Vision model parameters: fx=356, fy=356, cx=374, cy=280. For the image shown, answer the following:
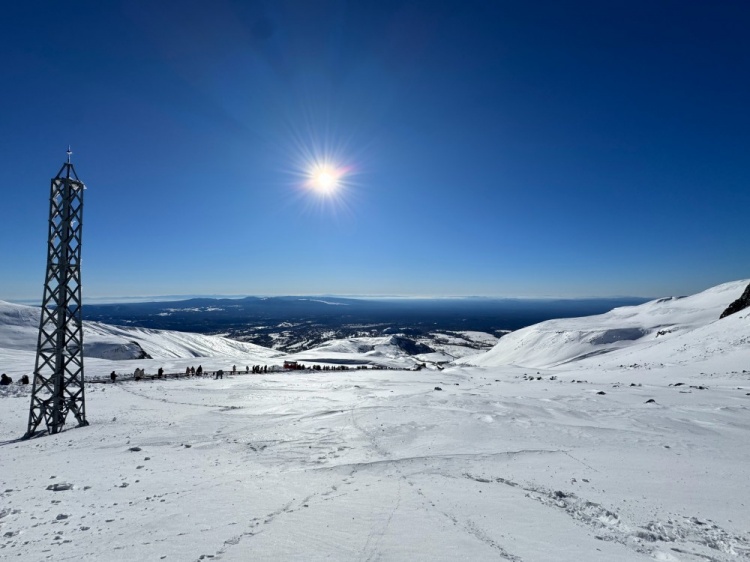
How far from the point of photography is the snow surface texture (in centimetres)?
521

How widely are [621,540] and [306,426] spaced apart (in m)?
9.69

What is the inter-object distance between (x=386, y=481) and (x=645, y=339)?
73.1 m

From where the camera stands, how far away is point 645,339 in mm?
63000

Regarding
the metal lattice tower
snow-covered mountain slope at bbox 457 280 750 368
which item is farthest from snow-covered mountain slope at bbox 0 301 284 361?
snow-covered mountain slope at bbox 457 280 750 368

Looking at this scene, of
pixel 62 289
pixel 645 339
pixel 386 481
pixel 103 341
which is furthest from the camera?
pixel 103 341

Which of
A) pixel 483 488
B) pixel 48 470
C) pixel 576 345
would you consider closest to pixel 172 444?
pixel 48 470

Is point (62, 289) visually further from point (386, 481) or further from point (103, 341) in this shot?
point (103, 341)

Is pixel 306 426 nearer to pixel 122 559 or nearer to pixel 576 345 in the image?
pixel 122 559

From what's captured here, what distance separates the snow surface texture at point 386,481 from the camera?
17.1 feet

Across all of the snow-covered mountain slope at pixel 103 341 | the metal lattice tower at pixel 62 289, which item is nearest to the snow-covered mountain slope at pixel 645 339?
the metal lattice tower at pixel 62 289

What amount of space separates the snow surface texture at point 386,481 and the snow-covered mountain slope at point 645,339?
24.6 metres

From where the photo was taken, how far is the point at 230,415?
1505 cm

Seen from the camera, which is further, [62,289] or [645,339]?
[645,339]

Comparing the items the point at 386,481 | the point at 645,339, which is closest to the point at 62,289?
the point at 386,481
